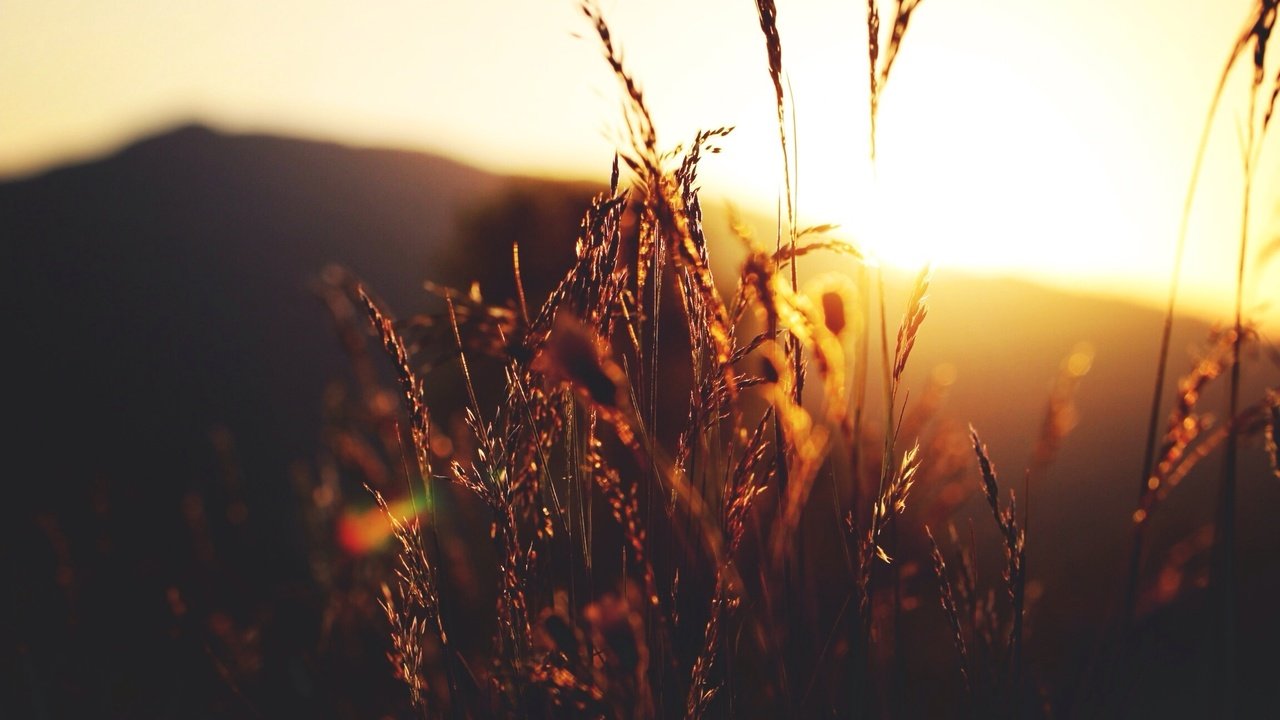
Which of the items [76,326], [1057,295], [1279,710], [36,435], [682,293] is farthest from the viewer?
[1057,295]

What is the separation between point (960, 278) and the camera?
96.1 feet

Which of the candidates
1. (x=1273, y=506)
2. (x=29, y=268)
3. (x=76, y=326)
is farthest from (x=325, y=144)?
(x=1273, y=506)

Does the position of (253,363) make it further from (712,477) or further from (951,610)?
(951,610)

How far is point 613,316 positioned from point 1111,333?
39392 mm

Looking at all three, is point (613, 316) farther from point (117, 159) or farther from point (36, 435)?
point (117, 159)

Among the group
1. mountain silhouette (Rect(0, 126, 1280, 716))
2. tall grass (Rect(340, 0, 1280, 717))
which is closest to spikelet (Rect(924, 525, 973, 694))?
tall grass (Rect(340, 0, 1280, 717))

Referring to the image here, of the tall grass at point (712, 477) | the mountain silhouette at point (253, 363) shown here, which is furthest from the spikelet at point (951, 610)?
the mountain silhouette at point (253, 363)

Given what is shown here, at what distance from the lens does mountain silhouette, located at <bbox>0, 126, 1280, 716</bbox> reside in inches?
145

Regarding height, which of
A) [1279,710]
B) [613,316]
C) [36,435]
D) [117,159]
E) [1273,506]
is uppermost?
[117,159]

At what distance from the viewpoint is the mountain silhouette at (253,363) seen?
3.68 meters

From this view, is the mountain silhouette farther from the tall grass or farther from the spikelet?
the spikelet

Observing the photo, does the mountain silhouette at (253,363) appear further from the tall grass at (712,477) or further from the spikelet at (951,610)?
the spikelet at (951,610)

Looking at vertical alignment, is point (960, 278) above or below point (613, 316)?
below

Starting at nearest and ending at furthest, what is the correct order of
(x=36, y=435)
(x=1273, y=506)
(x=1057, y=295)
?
(x=1273, y=506) < (x=36, y=435) < (x=1057, y=295)
